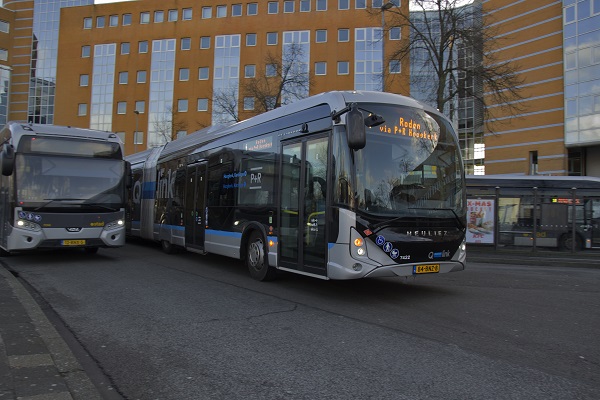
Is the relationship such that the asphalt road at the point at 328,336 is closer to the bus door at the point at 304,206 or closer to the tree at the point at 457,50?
the bus door at the point at 304,206

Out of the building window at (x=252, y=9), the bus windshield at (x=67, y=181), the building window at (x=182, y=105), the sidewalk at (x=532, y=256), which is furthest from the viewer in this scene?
the building window at (x=182, y=105)

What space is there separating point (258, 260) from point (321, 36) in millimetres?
48275

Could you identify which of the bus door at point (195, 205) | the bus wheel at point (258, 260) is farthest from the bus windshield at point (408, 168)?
the bus door at point (195, 205)

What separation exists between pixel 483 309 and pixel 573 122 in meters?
36.0

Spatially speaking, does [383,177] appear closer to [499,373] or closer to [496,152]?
[499,373]

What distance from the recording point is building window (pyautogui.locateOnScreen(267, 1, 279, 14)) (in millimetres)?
53469

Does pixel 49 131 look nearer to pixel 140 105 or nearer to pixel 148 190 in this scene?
pixel 148 190

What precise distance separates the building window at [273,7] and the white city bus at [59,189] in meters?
46.8

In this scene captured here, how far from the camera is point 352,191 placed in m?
6.31

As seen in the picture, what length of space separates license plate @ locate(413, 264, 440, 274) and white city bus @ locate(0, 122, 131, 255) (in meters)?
7.79

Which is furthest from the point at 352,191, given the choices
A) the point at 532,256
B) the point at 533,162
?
the point at 533,162

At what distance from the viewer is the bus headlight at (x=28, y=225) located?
10.1 meters

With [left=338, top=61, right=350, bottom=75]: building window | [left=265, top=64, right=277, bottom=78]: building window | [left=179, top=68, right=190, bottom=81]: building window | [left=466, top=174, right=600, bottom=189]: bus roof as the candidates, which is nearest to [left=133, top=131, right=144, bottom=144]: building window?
[left=179, top=68, right=190, bottom=81]: building window

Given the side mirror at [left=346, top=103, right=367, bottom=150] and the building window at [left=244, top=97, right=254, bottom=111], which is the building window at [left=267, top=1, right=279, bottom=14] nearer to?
the building window at [left=244, top=97, right=254, bottom=111]
